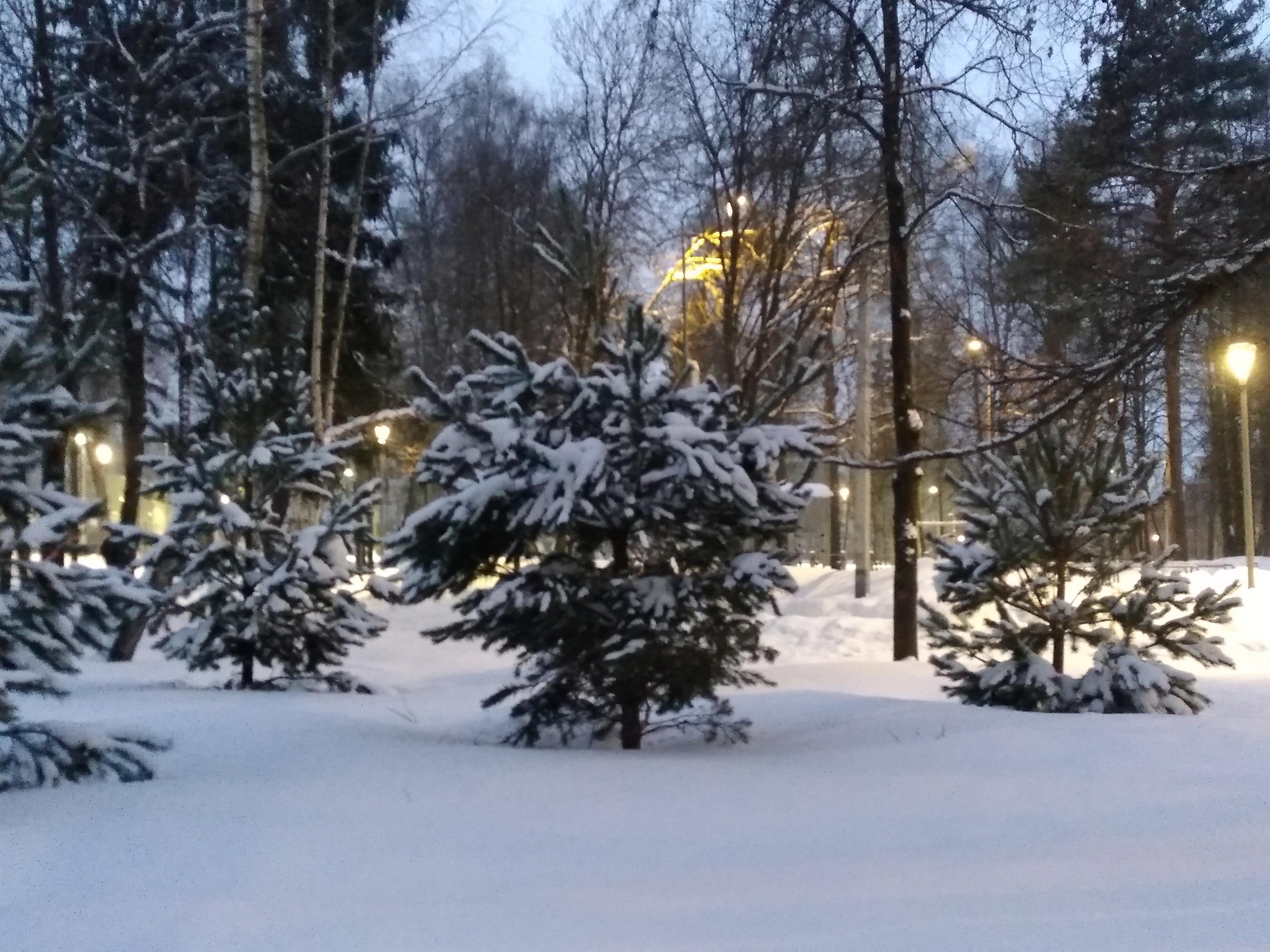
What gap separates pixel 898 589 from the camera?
1344 centimetres

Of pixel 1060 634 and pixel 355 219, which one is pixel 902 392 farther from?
pixel 355 219

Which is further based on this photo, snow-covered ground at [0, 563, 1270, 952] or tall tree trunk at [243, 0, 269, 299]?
tall tree trunk at [243, 0, 269, 299]

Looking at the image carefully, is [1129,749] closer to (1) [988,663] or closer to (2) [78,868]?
(1) [988,663]

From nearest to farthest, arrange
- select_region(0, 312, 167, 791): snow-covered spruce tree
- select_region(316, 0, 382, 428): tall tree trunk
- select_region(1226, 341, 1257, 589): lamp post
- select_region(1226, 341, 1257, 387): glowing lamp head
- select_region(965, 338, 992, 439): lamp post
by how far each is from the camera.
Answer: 1. select_region(0, 312, 167, 791): snow-covered spruce tree
2. select_region(965, 338, 992, 439): lamp post
3. select_region(1226, 341, 1257, 387): glowing lamp head
4. select_region(1226, 341, 1257, 589): lamp post
5. select_region(316, 0, 382, 428): tall tree trunk

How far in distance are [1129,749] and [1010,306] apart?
4872mm

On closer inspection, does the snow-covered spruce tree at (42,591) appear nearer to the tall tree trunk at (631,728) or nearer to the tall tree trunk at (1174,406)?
the tall tree trunk at (631,728)

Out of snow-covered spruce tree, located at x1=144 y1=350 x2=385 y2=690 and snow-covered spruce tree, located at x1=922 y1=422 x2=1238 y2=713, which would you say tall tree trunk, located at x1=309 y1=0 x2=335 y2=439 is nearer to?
snow-covered spruce tree, located at x1=144 y1=350 x2=385 y2=690

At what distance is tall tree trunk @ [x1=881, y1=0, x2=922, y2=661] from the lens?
1265cm

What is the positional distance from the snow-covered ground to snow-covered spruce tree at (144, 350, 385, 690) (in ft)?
8.20

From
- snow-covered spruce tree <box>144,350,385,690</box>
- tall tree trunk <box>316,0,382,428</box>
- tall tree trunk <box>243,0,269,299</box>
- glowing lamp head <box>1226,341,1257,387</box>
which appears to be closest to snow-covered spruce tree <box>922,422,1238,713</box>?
glowing lamp head <box>1226,341,1257,387</box>

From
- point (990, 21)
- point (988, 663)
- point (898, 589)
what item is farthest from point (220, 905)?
point (898, 589)

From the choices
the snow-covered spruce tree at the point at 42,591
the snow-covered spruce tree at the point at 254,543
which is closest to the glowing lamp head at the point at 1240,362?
the snow-covered spruce tree at the point at 254,543

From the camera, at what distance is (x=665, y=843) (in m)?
4.90

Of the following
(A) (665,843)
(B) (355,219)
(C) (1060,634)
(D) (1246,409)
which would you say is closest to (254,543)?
(C) (1060,634)
